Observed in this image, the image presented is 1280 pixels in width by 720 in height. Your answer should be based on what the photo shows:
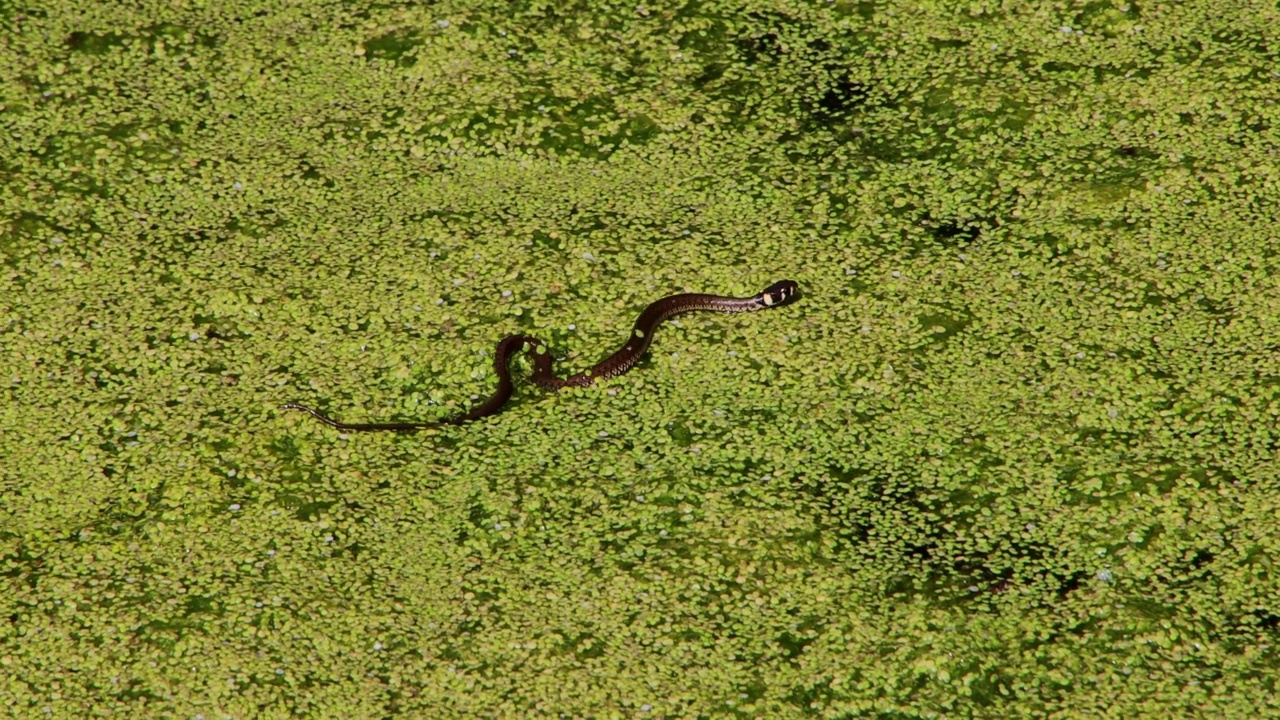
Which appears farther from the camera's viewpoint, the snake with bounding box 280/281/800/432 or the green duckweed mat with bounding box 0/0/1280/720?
the snake with bounding box 280/281/800/432

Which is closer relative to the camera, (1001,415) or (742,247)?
(1001,415)

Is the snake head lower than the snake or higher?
higher

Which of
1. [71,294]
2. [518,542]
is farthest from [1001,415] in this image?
[71,294]

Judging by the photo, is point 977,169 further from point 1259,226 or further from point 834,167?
point 1259,226

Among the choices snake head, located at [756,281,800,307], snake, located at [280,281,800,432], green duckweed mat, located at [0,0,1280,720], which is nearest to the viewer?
green duckweed mat, located at [0,0,1280,720]

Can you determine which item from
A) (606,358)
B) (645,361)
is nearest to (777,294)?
(645,361)

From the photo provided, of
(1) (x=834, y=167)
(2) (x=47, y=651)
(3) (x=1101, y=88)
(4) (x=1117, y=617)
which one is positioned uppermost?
(3) (x=1101, y=88)
